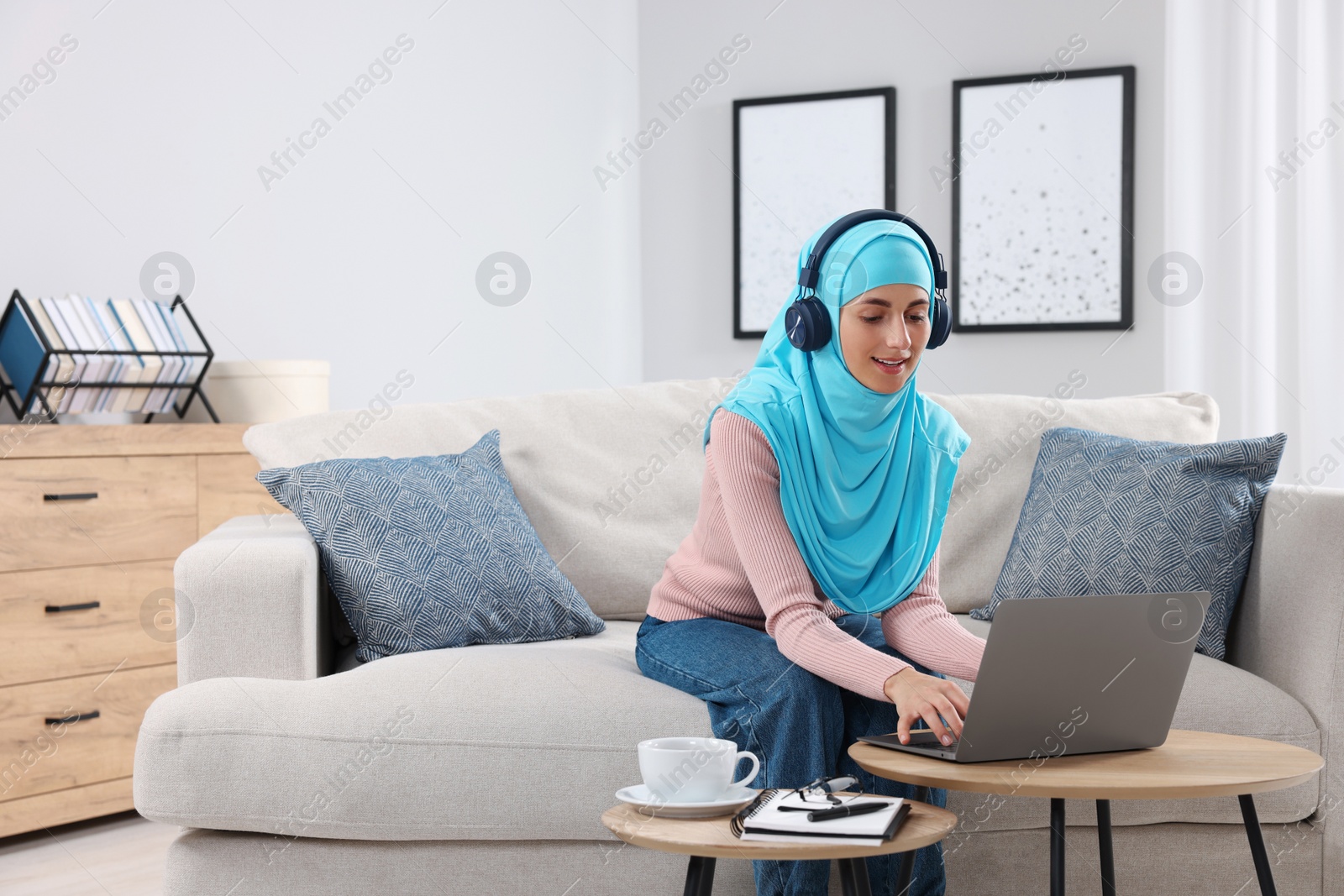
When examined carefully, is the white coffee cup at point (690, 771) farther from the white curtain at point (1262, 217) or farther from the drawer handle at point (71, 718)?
the white curtain at point (1262, 217)

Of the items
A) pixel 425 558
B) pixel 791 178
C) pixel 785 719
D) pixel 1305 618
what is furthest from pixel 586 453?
pixel 791 178

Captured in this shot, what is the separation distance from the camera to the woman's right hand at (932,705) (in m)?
1.22

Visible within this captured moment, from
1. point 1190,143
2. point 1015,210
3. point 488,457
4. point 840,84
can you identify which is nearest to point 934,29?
point 840,84

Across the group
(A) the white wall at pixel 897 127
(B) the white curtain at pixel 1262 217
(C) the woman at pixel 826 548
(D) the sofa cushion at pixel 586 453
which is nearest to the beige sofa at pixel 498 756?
(C) the woman at pixel 826 548

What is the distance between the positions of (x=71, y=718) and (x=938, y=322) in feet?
6.51

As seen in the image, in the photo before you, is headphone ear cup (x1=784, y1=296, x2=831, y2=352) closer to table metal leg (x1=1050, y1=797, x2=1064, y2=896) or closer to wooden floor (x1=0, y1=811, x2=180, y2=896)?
table metal leg (x1=1050, y1=797, x2=1064, y2=896)

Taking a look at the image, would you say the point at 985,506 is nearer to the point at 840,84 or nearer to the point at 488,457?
the point at 488,457

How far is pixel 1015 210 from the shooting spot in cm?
391

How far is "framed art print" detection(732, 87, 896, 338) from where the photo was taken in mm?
4047

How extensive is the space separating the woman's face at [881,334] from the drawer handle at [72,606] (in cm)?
182

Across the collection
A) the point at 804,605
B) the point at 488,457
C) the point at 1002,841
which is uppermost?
the point at 488,457

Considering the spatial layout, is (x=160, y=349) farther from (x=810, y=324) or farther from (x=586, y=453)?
(x=810, y=324)

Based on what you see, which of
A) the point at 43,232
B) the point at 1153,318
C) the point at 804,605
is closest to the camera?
the point at 804,605

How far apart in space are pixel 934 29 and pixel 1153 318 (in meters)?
1.20
